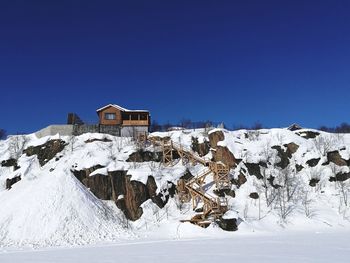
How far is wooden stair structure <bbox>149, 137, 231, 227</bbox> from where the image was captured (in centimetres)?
3588

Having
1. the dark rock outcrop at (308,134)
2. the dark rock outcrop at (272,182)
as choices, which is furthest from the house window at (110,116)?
the dark rock outcrop at (308,134)

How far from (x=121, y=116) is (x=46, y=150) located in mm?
12998

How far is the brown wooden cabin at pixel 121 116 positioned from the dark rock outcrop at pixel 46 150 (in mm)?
8928

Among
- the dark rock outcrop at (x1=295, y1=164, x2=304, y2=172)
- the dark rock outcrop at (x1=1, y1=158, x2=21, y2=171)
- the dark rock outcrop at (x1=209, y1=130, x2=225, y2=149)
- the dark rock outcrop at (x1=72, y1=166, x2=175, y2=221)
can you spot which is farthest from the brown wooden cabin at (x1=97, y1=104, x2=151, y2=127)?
the dark rock outcrop at (x1=295, y1=164, x2=304, y2=172)

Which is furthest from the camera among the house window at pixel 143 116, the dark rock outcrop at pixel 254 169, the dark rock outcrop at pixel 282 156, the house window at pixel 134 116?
the house window at pixel 143 116

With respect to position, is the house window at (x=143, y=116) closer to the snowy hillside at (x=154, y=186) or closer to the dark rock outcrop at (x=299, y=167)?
the snowy hillside at (x=154, y=186)

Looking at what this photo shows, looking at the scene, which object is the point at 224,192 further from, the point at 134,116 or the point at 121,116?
the point at 121,116

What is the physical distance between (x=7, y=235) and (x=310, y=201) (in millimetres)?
29977

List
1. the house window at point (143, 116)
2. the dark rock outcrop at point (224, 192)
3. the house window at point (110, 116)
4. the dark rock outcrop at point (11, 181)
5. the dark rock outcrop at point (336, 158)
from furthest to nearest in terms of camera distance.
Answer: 1. the house window at point (143, 116)
2. the house window at point (110, 116)
3. the dark rock outcrop at point (336, 158)
4. the dark rock outcrop at point (11, 181)
5. the dark rock outcrop at point (224, 192)

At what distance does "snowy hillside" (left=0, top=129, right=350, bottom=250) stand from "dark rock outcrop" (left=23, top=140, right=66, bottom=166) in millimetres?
131

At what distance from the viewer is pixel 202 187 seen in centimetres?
4200

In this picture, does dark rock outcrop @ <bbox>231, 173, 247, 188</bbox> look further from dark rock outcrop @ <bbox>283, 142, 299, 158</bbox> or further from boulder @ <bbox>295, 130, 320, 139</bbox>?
boulder @ <bbox>295, 130, 320, 139</bbox>

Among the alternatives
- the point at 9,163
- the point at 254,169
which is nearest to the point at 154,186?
the point at 254,169

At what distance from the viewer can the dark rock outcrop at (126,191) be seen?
40031mm
